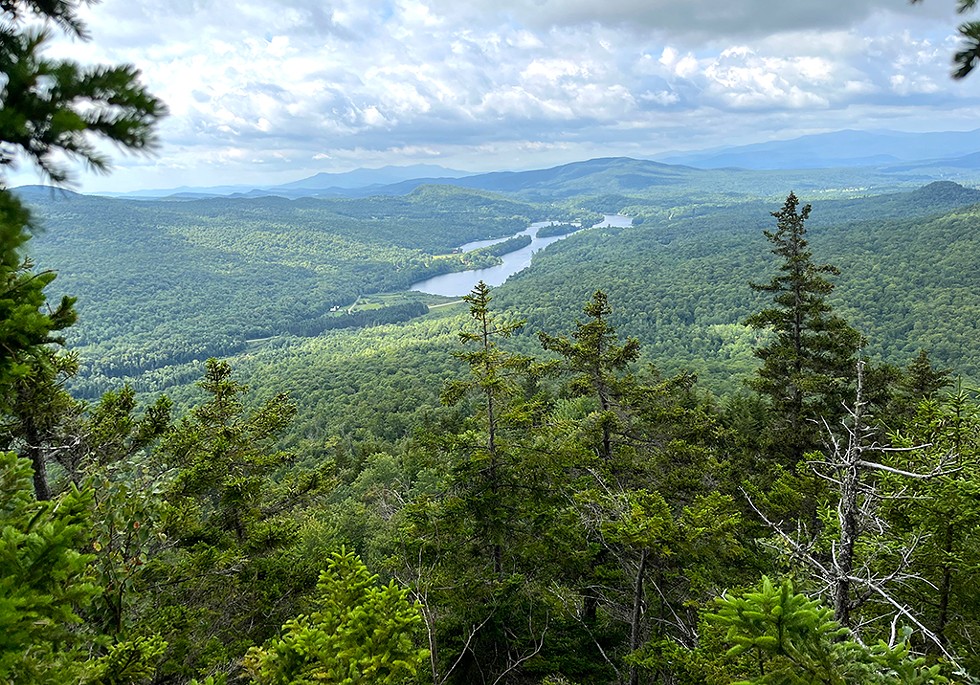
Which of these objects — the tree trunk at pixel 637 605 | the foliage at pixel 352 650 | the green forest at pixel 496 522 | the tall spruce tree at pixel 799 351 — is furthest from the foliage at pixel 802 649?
the tall spruce tree at pixel 799 351

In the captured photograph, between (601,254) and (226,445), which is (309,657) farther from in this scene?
(601,254)

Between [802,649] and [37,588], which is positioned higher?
[37,588]

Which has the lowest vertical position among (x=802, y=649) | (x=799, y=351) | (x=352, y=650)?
(x=799, y=351)

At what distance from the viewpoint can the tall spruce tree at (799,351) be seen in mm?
13812

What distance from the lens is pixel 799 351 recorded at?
566 inches

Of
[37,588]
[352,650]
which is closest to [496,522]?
[352,650]

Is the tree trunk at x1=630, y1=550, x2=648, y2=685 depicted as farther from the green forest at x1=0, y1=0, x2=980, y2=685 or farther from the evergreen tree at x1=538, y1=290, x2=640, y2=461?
the evergreen tree at x1=538, y1=290, x2=640, y2=461

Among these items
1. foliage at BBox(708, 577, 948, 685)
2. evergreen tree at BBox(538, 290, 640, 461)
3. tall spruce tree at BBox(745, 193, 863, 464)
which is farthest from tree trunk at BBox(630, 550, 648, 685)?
tall spruce tree at BBox(745, 193, 863, 464)

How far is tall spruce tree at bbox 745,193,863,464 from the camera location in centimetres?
1381

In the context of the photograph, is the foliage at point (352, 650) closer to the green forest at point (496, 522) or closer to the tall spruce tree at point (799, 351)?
the green forest at point (496, 522)

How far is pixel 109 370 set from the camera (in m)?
113

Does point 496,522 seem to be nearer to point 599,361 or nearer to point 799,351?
point 599,361

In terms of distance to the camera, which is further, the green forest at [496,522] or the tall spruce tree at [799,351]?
the tall spruce tree at [799,351]

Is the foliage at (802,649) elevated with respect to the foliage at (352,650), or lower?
elevated
